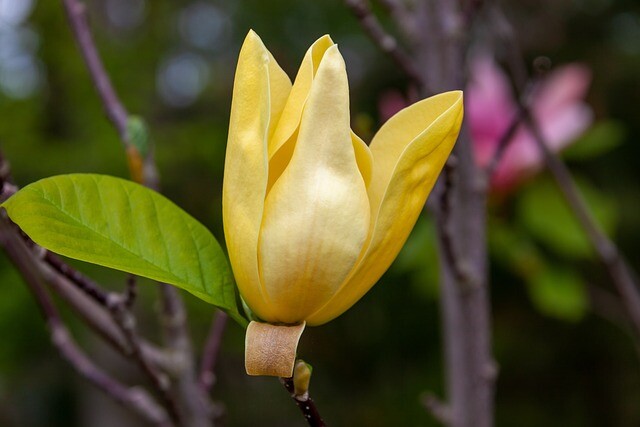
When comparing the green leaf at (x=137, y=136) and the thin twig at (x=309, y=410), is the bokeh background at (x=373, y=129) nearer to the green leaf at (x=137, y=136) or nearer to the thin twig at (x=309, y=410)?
the green leaf at (x=137, y=136)

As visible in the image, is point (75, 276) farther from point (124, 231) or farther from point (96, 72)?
point (96, 72)

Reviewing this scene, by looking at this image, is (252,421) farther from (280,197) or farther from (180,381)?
(280,197)

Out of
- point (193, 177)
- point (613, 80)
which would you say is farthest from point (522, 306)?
point (193, 177)

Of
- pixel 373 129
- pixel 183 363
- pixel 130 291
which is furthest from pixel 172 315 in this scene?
pixel 373 129

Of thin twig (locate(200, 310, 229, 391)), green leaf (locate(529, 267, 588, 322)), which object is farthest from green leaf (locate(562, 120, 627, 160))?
thin twig (locate(200, 310, 229, 391))

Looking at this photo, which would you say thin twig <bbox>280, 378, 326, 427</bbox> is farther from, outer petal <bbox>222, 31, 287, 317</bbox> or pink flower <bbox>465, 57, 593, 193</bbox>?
pink flower <bbox>465, 57, 593, 193</bbox>
